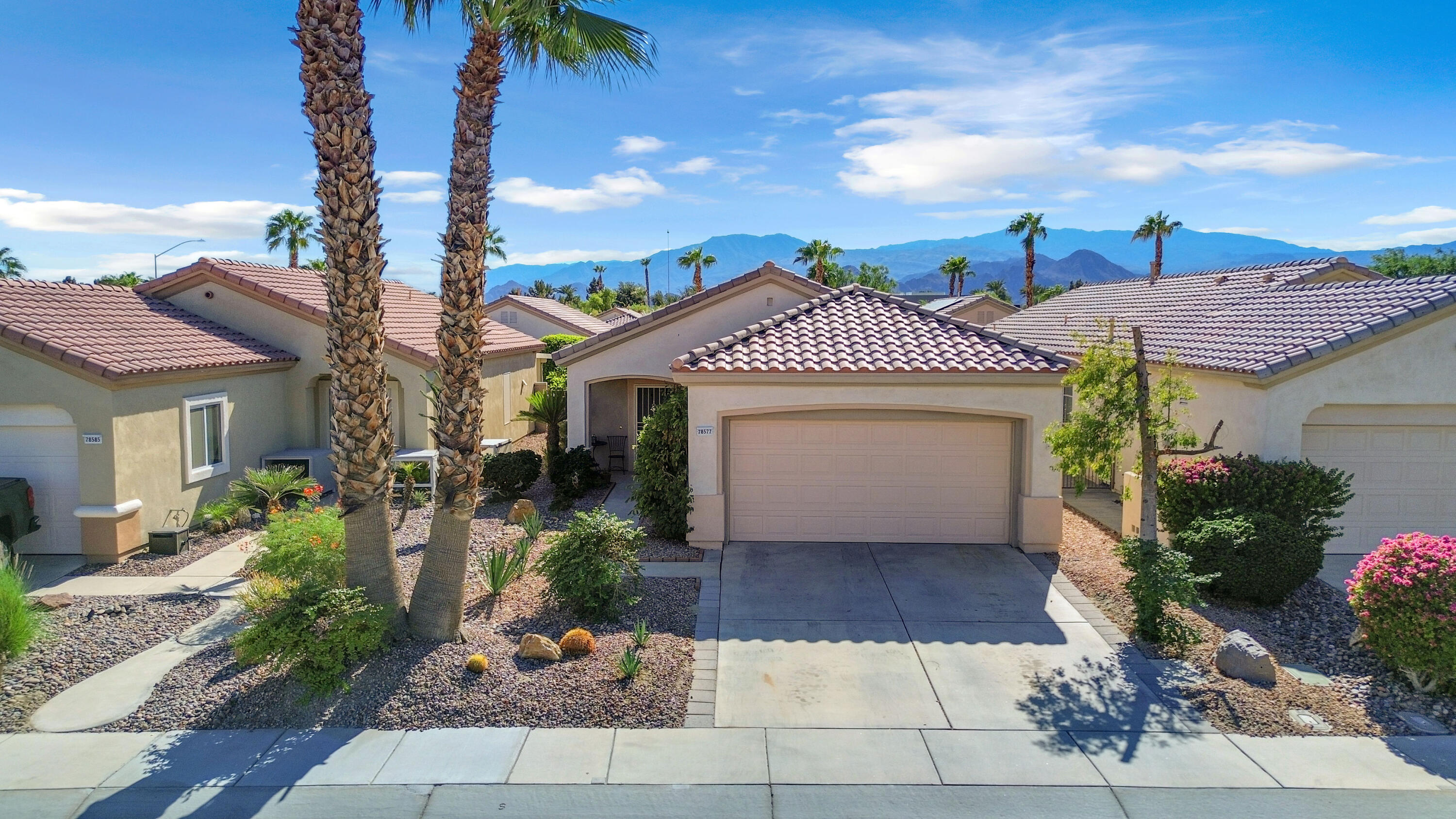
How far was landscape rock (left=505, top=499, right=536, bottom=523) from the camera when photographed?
14703 mm

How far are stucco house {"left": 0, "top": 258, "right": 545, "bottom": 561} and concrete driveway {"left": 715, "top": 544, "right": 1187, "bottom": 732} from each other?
8.26 metres

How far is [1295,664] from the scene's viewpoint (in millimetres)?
8914

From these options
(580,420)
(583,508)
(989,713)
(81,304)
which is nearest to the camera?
(989,713)

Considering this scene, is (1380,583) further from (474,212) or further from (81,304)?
(81,304)

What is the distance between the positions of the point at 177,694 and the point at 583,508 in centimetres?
822

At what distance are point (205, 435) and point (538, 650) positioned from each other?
9.52 metres

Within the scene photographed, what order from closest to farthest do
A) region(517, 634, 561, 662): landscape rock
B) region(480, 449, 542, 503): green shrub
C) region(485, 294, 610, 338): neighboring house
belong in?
1. region(517, 634, 561, 662): landscape rock
2. region(480, 449, 542, 503): green shrub
3. region(485, 294, 610, 338): neighboring house

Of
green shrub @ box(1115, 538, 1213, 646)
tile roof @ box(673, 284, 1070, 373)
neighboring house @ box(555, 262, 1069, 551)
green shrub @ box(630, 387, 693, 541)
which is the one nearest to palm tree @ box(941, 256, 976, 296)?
tile roof @ box(673, 284, 1070, 373)

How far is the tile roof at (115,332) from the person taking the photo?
12.1m

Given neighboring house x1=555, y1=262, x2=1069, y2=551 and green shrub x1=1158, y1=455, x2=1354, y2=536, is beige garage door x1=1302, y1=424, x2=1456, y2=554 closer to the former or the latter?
green shrub x1=1158, y1=455, x2=1354, y2=536

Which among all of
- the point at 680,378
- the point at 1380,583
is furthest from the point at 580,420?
the point at 1380,583

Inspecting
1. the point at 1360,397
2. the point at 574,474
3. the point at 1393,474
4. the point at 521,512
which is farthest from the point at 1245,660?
the point at 574,474

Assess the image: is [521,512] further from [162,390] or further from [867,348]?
[867,348]

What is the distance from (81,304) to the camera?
14.7 m
